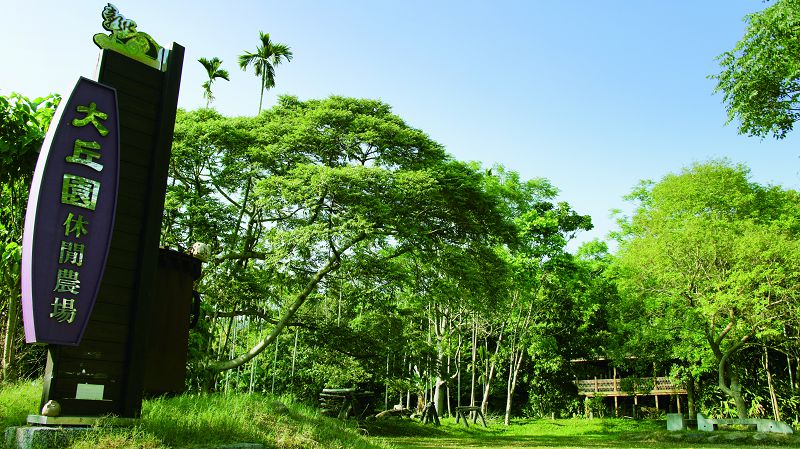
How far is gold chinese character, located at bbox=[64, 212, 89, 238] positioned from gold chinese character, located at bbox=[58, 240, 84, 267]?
85 millimetres

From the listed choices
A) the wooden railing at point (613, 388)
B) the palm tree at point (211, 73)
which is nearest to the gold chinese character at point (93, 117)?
the palm tree at point (211, 73)

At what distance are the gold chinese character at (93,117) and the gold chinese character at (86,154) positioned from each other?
0.50 ft

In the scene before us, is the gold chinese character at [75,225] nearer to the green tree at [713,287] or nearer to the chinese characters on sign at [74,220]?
the chinese characters on sign at [74,220]

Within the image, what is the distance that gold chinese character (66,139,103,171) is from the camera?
5.17 metres

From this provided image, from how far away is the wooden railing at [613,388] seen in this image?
27.4 m

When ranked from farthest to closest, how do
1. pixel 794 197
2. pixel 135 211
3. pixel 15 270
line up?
pixel 794 197
pixel 15 270
pixel 135 211

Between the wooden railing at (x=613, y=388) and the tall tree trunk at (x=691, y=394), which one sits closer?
the tall tree trunk at (x=691, y=394)

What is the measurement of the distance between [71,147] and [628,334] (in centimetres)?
2147

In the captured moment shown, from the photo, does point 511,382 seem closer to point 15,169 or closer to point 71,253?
point 15,169

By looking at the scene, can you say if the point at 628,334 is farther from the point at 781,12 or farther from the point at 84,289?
the point at 84,289

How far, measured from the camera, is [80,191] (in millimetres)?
5137

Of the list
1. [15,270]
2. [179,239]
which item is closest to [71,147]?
[15,270]

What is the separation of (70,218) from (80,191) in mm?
252

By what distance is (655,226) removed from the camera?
A: 23938mm
